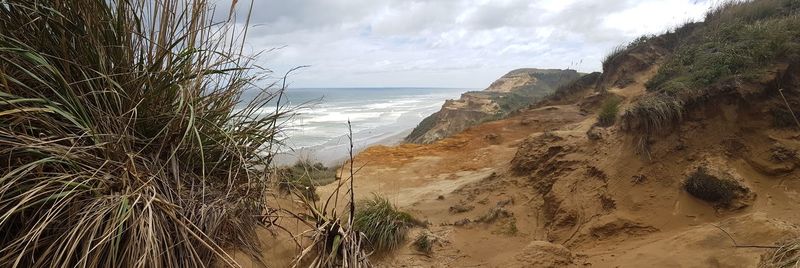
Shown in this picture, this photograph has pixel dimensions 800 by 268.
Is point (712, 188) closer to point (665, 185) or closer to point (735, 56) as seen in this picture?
point (665, 185)

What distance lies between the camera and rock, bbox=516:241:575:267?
425cm

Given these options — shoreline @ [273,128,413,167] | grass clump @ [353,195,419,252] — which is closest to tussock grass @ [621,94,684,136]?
grass clump @ [353,195,419,252]

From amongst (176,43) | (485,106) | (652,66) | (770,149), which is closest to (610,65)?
(652,66)

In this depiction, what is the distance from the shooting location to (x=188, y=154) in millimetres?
2166

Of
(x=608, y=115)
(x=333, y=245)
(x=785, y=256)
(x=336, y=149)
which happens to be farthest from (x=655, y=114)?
(x=336, y=149)

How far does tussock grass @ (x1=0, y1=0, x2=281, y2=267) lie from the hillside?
2.76 m

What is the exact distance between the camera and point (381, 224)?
507 centimetres

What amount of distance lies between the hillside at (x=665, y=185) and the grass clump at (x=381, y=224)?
14 centimetres

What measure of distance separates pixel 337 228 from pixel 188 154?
0.82 m

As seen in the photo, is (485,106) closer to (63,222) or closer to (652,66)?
(652,66)

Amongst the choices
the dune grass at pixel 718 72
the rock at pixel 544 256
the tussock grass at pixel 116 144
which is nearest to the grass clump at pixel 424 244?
the rock at pixel 544 256

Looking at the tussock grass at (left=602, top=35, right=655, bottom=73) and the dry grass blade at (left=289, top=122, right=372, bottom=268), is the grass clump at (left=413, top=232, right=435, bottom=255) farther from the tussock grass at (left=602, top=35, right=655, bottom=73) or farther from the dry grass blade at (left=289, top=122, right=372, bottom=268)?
the tussock grass at (left=602, top=35, right=655, bottom=73)

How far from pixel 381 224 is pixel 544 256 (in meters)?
1.74

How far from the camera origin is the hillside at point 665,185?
4.25 meters
